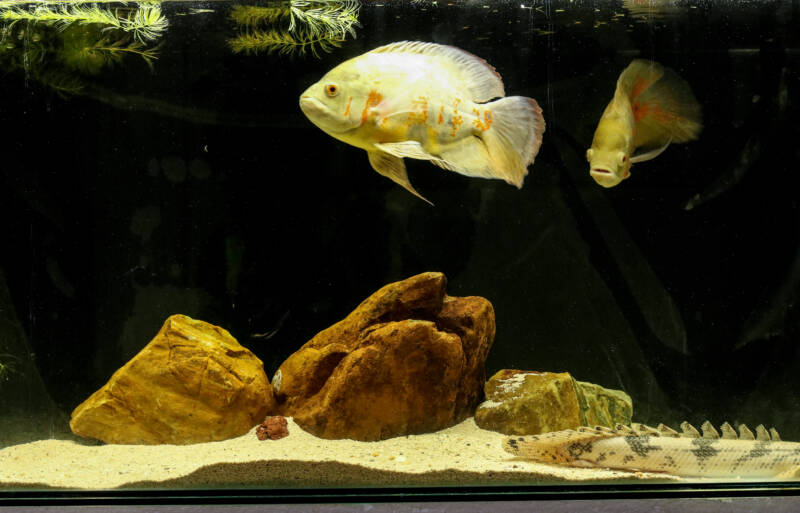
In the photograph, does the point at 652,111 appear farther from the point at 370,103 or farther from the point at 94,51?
the point at 94,51

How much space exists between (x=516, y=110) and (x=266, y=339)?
1.65 meters

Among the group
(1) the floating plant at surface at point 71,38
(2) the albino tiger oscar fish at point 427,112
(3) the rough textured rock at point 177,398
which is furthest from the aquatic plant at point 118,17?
(3) the rough textured rock at point 177,398

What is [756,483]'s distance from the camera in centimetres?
256

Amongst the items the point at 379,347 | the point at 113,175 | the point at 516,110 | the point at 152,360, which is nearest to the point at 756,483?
the point at 379,347

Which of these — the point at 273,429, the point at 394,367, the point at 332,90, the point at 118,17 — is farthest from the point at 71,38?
the point at 394,367

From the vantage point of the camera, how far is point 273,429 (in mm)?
2678

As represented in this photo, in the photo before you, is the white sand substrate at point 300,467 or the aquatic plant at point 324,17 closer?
the white sand substrate at point 300,467

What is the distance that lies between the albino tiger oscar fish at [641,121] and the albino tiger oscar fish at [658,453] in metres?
1.20

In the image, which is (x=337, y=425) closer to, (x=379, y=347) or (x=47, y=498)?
(x=379, y=347)

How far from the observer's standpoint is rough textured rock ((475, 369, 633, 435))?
2736 mm

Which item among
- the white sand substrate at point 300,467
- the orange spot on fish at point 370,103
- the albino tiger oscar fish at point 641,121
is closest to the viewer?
the white sand substrate at point 300,467

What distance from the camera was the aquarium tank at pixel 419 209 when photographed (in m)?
2.87

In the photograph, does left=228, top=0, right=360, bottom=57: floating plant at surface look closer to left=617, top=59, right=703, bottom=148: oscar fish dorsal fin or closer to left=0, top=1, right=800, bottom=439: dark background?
left=0, top=1, right=800, bottom=439: dark background

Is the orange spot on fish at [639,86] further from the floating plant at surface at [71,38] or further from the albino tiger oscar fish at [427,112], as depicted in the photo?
the floating plant at surface at [71,38]
